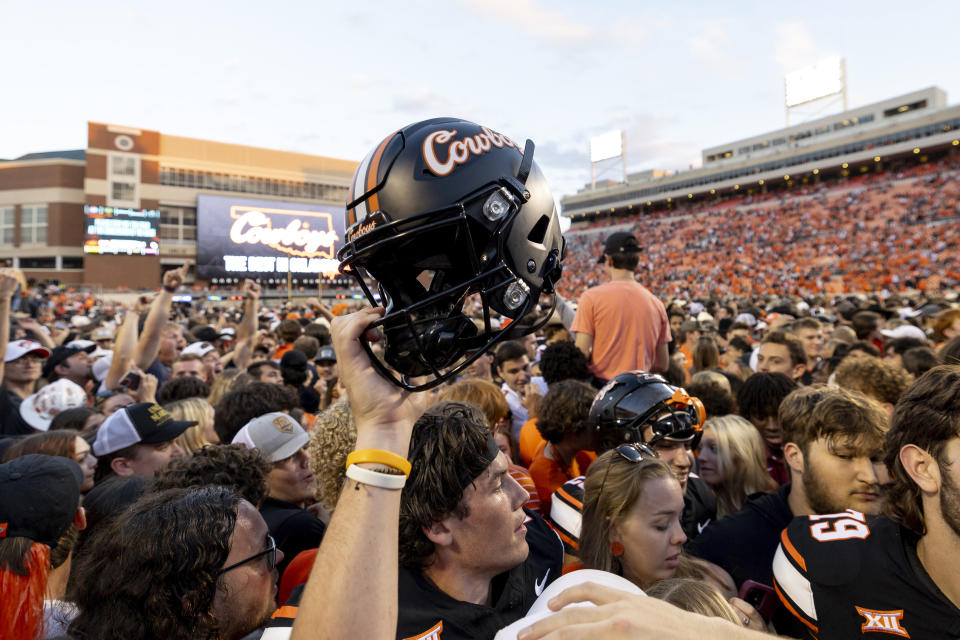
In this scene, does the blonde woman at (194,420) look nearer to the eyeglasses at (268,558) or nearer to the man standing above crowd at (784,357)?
the eyeglasses at (268,558)

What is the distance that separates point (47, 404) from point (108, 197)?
4137 centimetres

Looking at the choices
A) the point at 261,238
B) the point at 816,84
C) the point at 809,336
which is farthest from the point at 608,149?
the point at 809,336

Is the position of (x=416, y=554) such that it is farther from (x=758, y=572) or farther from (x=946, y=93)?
(x=946, y=93)

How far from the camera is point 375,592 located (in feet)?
3.55

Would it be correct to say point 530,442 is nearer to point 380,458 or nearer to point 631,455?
point 631,455

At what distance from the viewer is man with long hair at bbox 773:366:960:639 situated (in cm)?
164

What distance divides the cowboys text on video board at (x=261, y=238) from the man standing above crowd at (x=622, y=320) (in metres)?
37.0

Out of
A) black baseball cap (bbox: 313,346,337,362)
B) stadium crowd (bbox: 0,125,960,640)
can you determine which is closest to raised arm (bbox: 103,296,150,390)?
stadium crowd (bbox: 0,125,960,640)

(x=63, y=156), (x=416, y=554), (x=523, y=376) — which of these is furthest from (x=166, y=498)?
(x=63, y=156)

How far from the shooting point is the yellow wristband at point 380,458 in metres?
1.16

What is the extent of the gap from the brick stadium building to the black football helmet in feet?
138

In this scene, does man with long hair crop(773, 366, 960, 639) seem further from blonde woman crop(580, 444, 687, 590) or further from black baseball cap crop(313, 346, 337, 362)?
black baseball cap crop(313, 346, 337, 362)

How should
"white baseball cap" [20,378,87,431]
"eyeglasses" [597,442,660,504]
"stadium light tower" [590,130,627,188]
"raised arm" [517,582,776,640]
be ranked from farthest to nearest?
"stadium light tower" [590,130,627,188], "white baseball cap" [20,378,87,431], "eyeglasses" [597,442,660,504], "raised arm" [517,582,776,640]

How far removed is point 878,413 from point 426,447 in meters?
2.01
